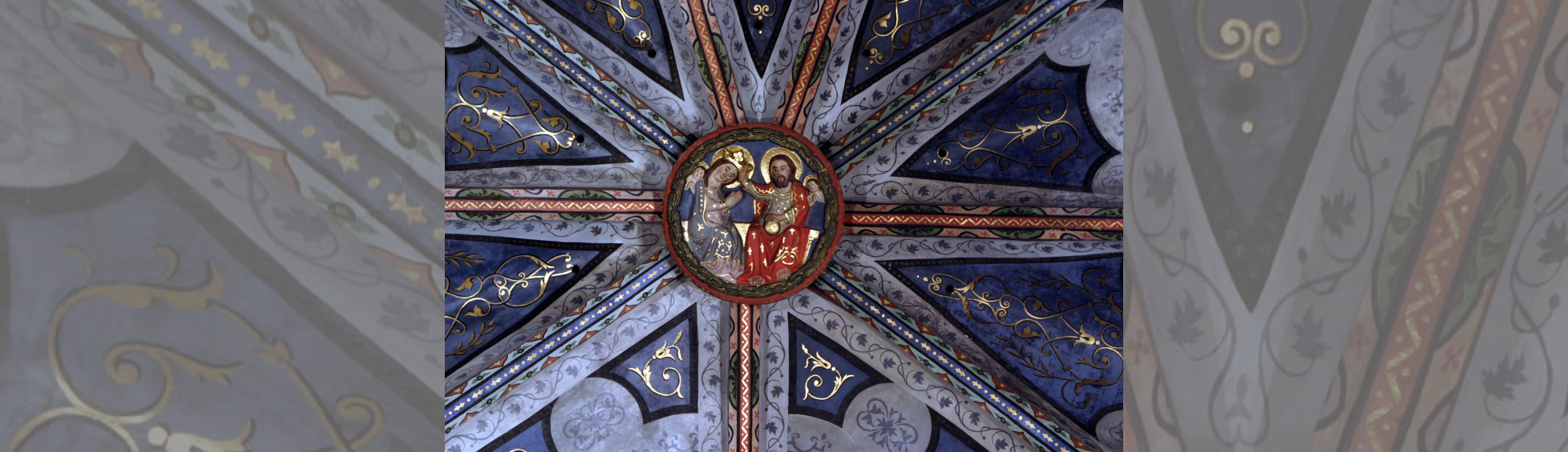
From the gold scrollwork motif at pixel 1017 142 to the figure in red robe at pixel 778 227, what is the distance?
765mm

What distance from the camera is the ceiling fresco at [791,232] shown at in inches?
212

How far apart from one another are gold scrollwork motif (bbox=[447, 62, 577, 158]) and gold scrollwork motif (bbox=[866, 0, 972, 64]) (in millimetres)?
1557

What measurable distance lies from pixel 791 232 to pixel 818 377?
787 millimetres

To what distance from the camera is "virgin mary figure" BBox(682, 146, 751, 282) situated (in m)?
5.59
